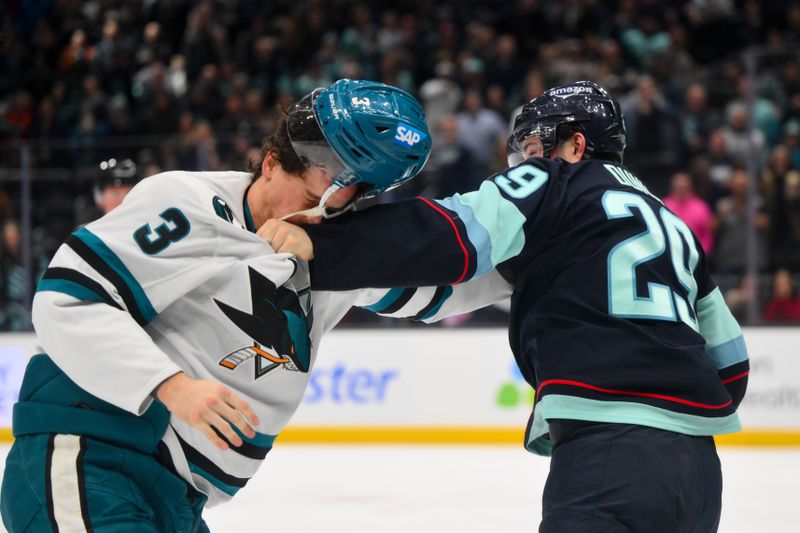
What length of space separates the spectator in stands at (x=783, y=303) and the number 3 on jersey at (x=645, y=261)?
5191mm

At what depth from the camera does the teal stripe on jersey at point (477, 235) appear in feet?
6.28

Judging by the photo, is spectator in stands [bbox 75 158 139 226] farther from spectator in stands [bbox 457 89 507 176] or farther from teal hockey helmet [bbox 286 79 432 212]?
spectator in stands [bbox 457 89 507 176]

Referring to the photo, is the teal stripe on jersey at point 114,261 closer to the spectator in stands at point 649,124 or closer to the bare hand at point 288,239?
the bare hand at point 288,239

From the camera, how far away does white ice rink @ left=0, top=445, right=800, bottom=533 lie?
13.7 feet

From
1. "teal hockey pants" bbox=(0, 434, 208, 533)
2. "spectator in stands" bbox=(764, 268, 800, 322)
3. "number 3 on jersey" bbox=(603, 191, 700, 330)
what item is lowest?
"spectator in stands" bbox=(764, 268, 800, 322)

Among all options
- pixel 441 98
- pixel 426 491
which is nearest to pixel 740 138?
pixel 441 98

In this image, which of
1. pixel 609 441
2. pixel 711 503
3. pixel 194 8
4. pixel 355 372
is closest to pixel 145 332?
pixel 609 441

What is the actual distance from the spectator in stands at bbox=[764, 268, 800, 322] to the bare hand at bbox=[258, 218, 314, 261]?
18.3 feet

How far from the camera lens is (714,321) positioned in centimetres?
216

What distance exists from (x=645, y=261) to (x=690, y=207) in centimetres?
555

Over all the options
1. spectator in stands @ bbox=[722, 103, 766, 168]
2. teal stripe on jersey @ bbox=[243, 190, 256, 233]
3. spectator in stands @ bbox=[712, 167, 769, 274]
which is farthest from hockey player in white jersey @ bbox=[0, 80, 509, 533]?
spectator in stands @ bbox=[722, 103, 766, 168]

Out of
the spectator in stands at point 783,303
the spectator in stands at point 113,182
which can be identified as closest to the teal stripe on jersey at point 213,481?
the spectator in stands at point 113,182

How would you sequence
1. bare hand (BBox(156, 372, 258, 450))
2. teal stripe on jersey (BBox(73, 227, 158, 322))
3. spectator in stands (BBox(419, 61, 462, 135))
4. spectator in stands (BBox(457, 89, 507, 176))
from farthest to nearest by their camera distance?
spectator in stands (BBox(419, 61, 462, 135)) < spectator in stands (BBox(457, 89, 507, 176)) < teal stripe on jersey (BBox(73, 227, 158, 322)) < bare hand (BBox(156, 372, 258, 450))

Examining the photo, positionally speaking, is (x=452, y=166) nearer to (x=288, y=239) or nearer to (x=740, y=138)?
(x=740, y=138)
